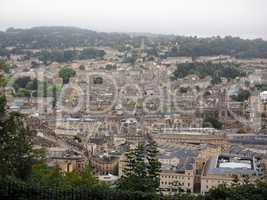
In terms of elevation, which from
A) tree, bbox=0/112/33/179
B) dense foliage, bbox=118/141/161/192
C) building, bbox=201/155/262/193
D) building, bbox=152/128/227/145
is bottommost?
building, bbox=152/128/227/145

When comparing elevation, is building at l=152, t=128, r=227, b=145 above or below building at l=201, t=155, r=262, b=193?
below

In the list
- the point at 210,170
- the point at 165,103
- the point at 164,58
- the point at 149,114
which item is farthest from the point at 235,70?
the point at 210,170

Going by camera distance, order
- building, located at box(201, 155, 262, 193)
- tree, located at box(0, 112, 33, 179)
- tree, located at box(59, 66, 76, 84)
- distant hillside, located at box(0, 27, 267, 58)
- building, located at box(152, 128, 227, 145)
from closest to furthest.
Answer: tree, located at box(0, 112, 33, 179), building, located at box(201, 155, 262, 193), building, located at box(152, 128, 227, 145), tree, located at box(59, 66, 76, 84), distant hillside, located at box(0, 27, 267, 58)

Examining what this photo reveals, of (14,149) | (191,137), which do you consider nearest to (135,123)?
(191,137)

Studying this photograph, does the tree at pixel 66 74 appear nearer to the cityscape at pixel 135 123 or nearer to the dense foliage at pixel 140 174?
the cityscape at pixel 135 123

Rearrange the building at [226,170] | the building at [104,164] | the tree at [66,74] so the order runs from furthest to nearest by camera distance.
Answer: the tree at [66,74], the building at [104,164], the building at [226,170]

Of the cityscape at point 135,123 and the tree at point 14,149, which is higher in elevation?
the tree at point 14,149

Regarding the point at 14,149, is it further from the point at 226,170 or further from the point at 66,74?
the point at 66,74

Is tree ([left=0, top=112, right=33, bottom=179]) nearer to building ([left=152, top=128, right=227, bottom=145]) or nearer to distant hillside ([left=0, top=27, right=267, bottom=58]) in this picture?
building ([left=152, top=128, right=227, bottom=145])

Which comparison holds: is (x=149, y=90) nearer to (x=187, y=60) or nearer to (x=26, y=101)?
(x=26, y=101)

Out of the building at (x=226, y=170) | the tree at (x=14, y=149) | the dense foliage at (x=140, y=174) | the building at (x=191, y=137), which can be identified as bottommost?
the building at (x=191, y=137)

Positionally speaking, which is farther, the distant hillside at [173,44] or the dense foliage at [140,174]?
the distant hillside at [173,44]

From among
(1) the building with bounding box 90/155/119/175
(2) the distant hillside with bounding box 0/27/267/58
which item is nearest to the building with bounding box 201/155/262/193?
(1) the building with bounding box 90/155/119/175

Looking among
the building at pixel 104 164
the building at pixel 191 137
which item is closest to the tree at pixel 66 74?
the building at pixel 191 137
